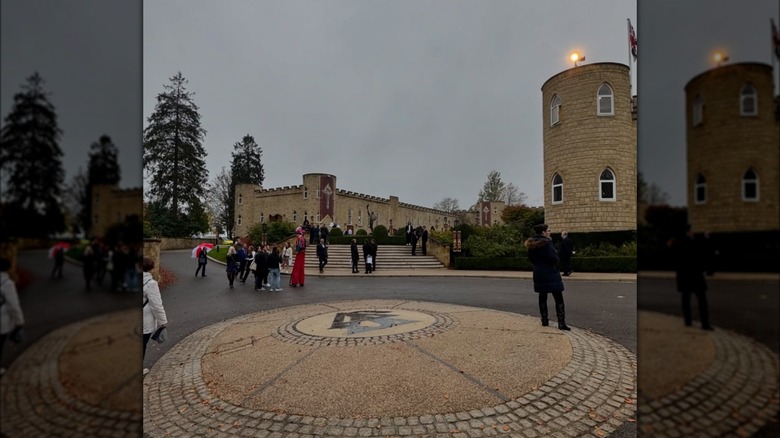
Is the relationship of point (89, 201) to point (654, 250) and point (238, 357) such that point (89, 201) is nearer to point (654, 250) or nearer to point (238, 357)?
point (654, 250)

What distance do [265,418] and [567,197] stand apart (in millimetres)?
21100

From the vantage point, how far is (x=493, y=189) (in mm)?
51719

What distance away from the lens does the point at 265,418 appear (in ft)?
9.89

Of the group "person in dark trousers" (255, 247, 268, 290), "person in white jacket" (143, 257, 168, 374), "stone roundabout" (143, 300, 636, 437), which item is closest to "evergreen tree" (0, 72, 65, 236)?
"stone roundabout" (143, 300, 636, 437)

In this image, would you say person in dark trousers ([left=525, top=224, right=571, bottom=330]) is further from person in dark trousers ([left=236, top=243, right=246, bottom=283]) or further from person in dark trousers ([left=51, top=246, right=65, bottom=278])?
person in dark trousers ([left=236, top=243, right=246, bottom=283])

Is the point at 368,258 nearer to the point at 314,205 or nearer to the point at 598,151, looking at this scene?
the point at 598,151

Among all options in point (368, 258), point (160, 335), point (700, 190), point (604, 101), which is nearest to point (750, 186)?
point (700, 190)

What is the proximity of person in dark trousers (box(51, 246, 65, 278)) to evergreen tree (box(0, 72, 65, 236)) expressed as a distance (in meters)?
0.06

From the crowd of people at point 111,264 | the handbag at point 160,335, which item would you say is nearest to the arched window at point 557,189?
the handbag at point 160,335

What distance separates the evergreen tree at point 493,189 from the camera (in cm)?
5112

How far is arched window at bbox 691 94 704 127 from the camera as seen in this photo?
96 cm

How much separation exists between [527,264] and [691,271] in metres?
17.4

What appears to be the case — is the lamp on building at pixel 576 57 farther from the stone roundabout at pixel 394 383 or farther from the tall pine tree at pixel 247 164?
the tall pine tree at pixel 247 164

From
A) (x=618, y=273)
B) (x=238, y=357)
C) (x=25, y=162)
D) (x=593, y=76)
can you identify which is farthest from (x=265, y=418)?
(x=593, y=76)
